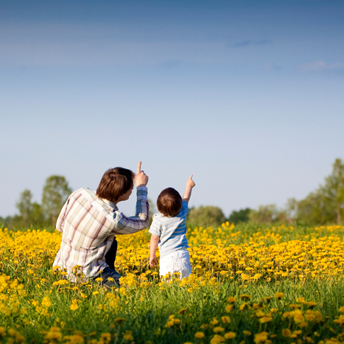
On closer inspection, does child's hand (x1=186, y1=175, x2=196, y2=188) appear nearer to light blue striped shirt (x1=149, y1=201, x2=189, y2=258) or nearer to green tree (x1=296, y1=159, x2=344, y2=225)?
light blue striped shirt (x1=149, y1=201, x2=189, y2=258)

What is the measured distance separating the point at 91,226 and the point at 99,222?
0.13 meters

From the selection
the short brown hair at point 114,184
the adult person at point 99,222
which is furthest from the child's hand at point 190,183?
the short brown hair at point 114,184

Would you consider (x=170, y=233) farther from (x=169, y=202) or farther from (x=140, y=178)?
(x=140, y=178)

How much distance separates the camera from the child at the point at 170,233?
556 cm

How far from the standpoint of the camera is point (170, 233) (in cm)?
562

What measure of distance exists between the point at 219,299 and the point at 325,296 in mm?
1361

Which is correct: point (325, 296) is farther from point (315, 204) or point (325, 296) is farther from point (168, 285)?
point (315, 204)

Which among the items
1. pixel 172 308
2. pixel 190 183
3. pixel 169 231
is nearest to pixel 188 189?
pixel 190 183

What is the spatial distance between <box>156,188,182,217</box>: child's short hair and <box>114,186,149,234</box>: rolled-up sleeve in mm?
359

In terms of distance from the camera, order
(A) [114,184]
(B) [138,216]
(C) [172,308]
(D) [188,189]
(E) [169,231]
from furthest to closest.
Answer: (D) [188,189] → (E) [169,231] → (B) [138,216] → (A) [114,184] → (C) [172,308]

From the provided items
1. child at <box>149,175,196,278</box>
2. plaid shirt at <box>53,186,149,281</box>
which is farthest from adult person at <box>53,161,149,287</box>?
child at <box>149,175,196,278</box>

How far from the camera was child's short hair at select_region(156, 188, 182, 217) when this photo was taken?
18.1ft

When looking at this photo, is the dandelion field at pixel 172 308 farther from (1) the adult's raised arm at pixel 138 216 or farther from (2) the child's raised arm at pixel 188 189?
(2) the child's raised arm at pixel 188 189

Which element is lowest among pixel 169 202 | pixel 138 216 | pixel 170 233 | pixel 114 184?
pixel 170 233
